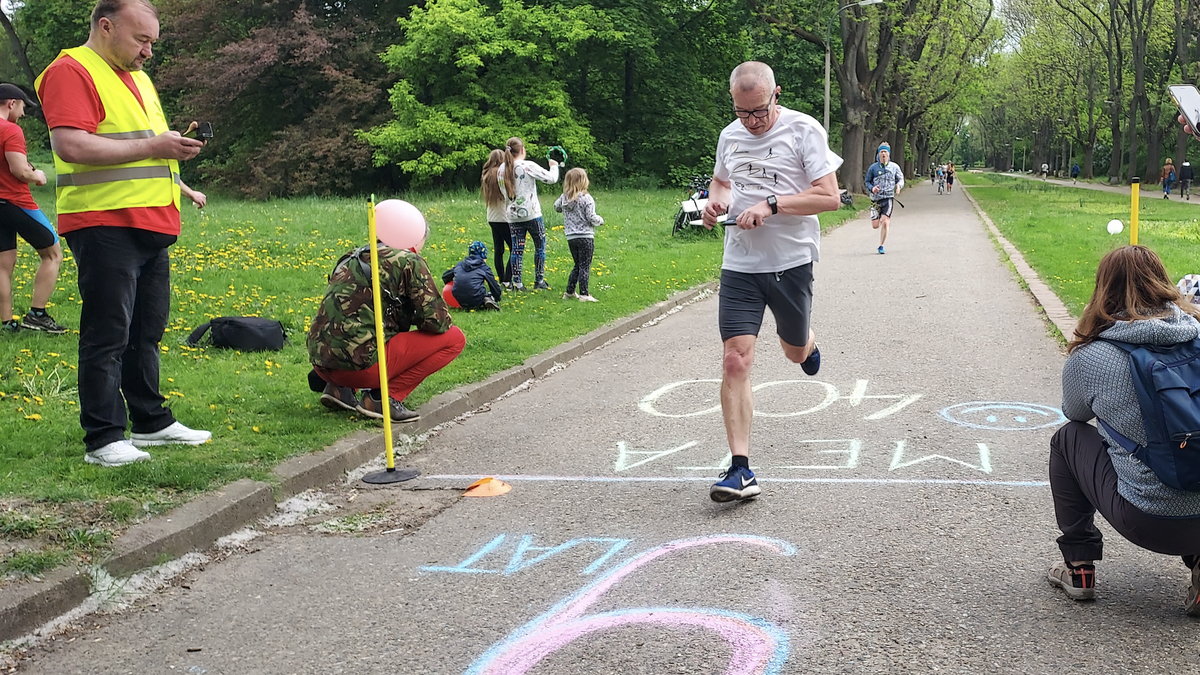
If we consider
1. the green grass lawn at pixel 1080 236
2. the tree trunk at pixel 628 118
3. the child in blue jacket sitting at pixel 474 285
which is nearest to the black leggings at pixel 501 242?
the child in blue jacket sitting at pixel 474 285

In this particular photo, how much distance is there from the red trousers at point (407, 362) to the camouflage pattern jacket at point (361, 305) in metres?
0.10

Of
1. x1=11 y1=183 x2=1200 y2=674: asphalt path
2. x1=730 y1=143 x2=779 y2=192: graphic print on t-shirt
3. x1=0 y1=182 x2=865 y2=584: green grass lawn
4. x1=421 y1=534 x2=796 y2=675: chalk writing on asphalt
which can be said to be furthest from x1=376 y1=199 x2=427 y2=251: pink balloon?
x1=421 y1=534 x2=796 y2=675: chalk writing on asphalt

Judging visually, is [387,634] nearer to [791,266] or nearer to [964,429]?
[791,266]

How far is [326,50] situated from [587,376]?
29.4 metres

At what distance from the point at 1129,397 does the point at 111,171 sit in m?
4.43

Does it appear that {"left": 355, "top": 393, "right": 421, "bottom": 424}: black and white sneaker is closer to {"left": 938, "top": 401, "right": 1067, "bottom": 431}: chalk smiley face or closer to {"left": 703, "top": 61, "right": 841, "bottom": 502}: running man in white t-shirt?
{"left": 703, "top": 61, "right": 841, "bottom": 502}: running man in white t-shirt

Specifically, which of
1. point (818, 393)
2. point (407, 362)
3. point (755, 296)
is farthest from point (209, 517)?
point (818, 393)

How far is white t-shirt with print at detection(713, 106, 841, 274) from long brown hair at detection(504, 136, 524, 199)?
24.2 feet

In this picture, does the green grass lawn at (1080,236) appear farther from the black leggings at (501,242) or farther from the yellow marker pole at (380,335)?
the black leggings at (501,242)

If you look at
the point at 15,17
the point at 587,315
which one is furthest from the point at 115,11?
the point at 15,17

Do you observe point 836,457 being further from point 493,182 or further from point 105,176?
point 493,182

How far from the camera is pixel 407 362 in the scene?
6340 millimetres

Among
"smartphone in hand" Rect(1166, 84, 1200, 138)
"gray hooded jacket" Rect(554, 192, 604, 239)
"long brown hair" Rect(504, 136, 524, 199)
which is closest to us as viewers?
"smartphone in hand" Rect(1166, 84, 1200, 138)

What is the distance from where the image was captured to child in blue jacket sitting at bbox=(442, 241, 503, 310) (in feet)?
35.8
